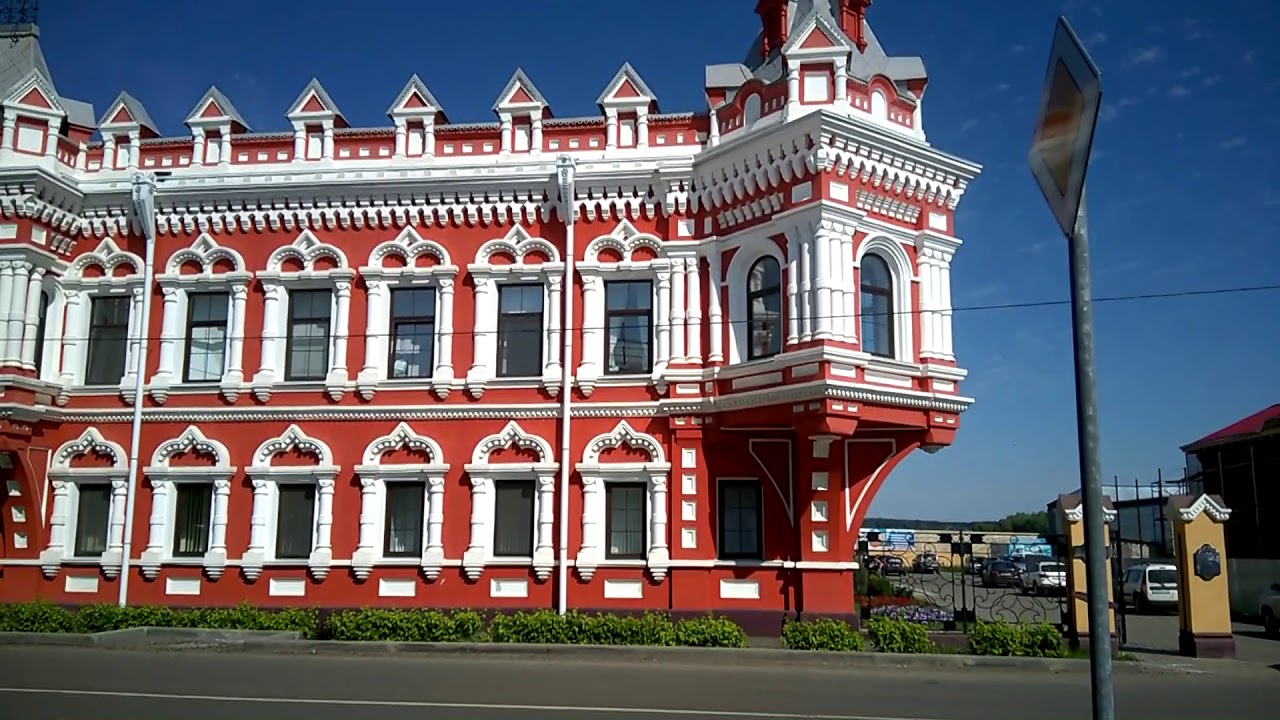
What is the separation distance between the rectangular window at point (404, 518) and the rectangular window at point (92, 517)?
5648 millimetres

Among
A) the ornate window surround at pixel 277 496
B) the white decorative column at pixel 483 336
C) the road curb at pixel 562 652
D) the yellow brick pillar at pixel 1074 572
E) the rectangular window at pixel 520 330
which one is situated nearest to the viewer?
the road curb at pixel 562 652

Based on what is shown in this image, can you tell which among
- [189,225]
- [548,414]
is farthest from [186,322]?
[548,414]

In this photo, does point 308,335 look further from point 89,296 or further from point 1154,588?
point 1154,588

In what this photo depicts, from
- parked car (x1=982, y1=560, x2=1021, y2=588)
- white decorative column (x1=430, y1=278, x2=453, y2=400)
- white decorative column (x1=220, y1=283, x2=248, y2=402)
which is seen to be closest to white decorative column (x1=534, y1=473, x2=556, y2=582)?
white decorative column (x1=430, y1=278, x2=453, y2=400)

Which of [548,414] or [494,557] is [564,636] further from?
[548,414]

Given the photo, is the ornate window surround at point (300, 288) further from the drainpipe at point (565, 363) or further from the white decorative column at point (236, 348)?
the drainpipe at point (565, 363)

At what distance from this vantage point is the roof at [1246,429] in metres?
29.9

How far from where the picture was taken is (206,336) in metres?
21.2

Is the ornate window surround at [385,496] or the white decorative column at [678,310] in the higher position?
the white decorative column at [678,310]

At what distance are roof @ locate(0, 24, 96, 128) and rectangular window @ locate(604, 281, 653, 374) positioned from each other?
11.9 meters

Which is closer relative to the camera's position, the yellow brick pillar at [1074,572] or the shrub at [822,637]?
the shrub at [822,637]

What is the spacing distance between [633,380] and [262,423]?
7.31m

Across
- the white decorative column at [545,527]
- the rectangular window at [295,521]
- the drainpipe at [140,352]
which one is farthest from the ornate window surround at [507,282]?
the drainpipe at [140,352]

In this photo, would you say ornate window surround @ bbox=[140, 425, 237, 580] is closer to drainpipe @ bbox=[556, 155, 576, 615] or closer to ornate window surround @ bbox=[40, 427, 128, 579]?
ornate window surround @ bbox=[40, 427, 128, 579]
